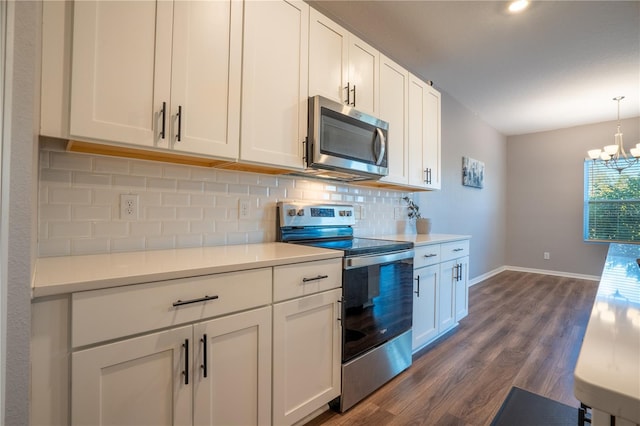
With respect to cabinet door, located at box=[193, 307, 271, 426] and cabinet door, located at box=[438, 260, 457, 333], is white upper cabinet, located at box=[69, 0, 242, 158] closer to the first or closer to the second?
cabinet door, located at box=[193, 307, 271, 426]

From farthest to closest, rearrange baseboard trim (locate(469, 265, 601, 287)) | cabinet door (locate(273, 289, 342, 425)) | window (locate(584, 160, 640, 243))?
baseboard trim (locate(469, 265, 601, 287)), window (locate(584, 160, 640, 243)), cabinet door (locate(273, 289, 342, 425))

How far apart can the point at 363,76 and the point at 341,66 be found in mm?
241

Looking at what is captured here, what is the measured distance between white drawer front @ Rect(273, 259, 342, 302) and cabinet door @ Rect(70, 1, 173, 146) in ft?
2.70

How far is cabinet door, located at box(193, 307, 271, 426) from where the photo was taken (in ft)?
3.80

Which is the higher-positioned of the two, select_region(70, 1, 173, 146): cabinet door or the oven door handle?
select_region(70, 1, 173, 146): cabinet door

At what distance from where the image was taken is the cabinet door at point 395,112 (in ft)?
7.88

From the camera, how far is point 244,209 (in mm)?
1887

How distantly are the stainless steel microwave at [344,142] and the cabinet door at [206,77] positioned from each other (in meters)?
0.49

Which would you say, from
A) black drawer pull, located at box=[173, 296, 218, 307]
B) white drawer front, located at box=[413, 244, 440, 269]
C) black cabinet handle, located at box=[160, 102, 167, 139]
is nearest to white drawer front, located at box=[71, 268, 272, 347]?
black drawer pull, located at box=[173, 296, 218, 307]

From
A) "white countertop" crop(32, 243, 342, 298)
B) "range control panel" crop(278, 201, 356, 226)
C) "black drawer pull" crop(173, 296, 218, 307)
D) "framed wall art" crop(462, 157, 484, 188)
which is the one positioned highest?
"framed wall art" crop(462, 157, 484, 188)

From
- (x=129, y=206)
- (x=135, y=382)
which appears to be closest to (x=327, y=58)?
(x=129, y=206)

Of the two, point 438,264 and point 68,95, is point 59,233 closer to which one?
point 68,95

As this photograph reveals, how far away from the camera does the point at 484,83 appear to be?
3.62 metres

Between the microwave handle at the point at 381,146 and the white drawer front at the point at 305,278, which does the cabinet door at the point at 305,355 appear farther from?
the microwave handle at the point at 381,146
